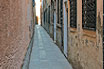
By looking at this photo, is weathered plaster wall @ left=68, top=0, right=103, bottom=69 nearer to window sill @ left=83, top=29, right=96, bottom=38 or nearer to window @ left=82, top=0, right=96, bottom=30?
window sill @ left=83, top=29, right=96, bottom=38

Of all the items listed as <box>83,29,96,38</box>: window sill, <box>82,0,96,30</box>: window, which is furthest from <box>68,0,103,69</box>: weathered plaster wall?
<box>82,0,96,30</box>: window

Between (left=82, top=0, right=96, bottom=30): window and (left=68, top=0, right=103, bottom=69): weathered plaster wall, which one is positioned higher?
(left=82, top=0, right=96, bottom=30): window

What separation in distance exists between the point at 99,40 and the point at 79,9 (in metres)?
1.99

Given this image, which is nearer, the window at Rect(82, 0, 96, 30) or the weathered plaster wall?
the weathered plaster wall

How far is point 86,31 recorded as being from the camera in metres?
4.67

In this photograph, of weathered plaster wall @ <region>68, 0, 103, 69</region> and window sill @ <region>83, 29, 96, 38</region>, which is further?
window sill @ <region>83, 29, 96, 38</region>

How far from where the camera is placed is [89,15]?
4465 mm

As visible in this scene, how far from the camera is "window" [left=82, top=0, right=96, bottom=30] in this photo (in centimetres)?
411

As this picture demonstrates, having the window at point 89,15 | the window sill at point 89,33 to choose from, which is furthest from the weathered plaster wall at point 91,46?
Result: the window at point 89,15

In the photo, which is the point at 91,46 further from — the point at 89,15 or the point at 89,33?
the point at 89,15

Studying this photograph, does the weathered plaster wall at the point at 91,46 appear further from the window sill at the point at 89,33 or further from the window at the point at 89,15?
the window at the point at 89,15

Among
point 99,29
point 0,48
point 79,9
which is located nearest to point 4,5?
point 0,48

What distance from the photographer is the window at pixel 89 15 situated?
13.5 feet

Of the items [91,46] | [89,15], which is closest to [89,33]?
[91,46]
